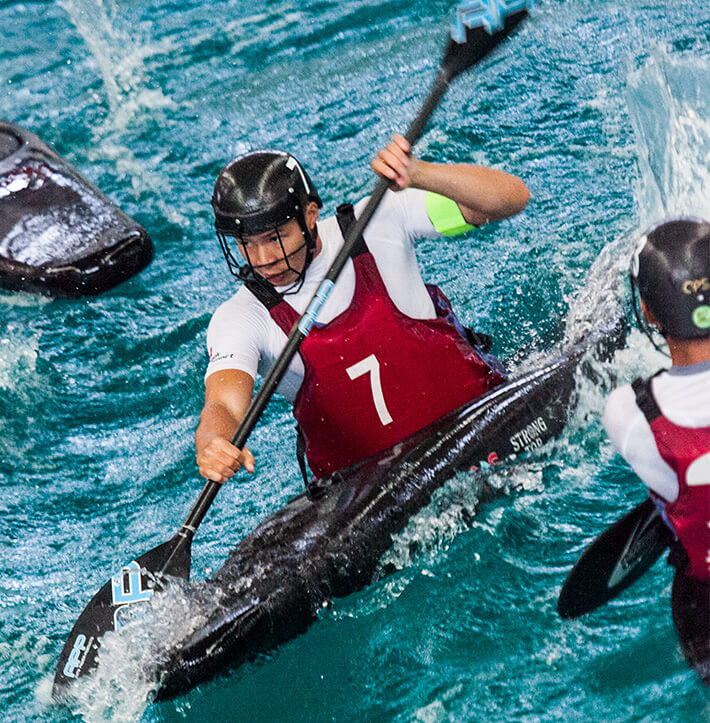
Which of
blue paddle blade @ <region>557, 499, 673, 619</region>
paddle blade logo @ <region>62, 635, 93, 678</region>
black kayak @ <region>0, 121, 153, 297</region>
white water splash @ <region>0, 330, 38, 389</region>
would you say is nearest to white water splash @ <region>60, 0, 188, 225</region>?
black kayak @ <region>0, 121, 153, 297</region>

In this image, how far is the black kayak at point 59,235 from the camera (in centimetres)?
570

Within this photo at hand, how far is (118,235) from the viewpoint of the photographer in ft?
19.3

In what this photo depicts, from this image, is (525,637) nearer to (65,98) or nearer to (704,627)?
(704,627)

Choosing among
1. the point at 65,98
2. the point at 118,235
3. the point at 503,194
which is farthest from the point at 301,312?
the point at 65,98

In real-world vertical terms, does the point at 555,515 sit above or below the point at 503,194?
below

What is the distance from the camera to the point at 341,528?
318 cm

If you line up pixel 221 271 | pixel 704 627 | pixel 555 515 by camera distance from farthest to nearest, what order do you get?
pixel 221 271, pixel 555 515, pixel 704 627

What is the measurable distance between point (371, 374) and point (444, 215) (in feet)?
1.82

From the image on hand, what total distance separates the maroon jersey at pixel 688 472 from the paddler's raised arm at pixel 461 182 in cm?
109

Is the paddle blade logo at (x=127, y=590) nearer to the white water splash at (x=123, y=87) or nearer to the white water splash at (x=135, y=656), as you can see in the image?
the white water splash at (x=135, y=656)

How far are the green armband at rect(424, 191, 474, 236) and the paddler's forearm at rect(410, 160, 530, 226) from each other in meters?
0.03

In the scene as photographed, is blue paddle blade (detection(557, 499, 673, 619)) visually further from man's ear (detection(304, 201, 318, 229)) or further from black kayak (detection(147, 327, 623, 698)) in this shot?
man's ear (detection(304, 201, 318, 229))

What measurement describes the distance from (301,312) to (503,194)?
0.73m

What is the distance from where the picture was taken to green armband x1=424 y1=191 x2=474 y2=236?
3.37 meters
